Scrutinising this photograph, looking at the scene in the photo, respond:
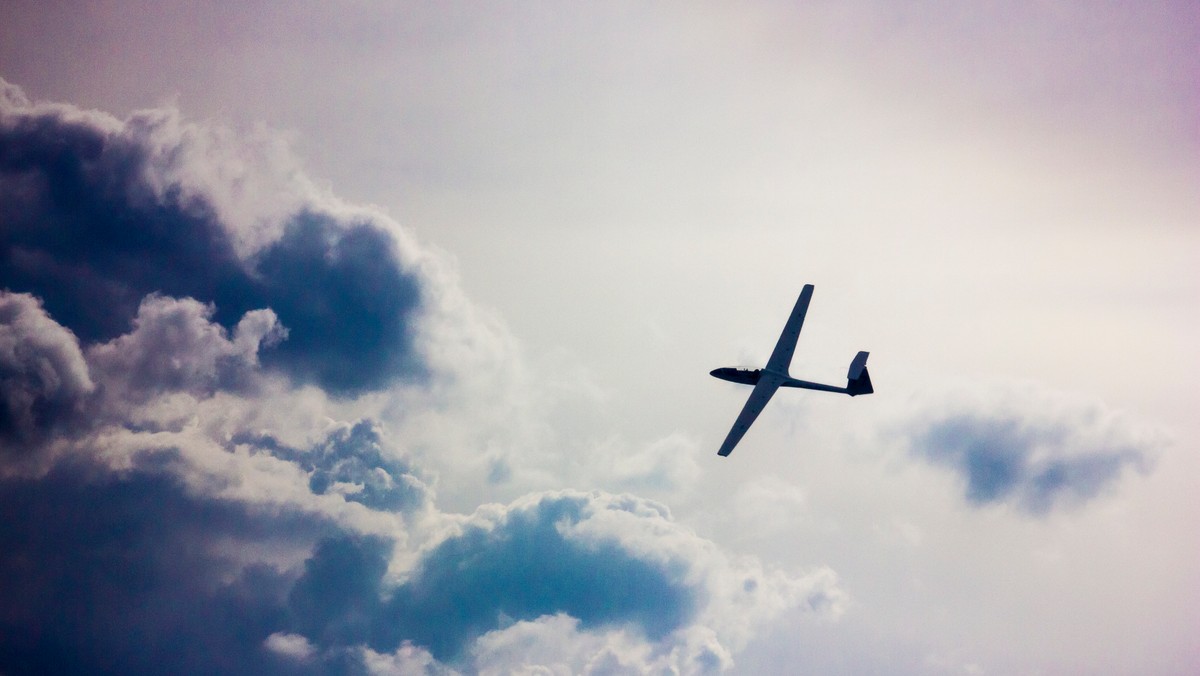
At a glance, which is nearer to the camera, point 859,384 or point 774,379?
point 774,379

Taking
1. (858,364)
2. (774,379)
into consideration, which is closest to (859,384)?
(858,364)

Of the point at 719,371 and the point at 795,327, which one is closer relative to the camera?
the point at 795,327

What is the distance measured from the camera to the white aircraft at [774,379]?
306ft

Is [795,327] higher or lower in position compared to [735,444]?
higher

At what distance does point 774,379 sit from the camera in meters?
95.2

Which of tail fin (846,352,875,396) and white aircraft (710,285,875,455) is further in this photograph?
tail fin (846,352,875,396)

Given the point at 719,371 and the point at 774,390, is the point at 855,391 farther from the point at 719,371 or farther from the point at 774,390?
the point at 719,371

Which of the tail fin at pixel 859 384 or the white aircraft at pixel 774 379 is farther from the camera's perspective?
the tail fin at pixel 859 384

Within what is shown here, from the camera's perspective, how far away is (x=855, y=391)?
3932 inches

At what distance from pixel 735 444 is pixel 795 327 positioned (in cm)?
1733

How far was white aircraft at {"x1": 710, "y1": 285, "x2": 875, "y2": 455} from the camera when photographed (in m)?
93.2

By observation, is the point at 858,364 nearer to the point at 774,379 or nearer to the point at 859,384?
the point at 859,384

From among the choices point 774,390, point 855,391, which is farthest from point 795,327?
point 855,391

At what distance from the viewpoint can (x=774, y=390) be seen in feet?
316
